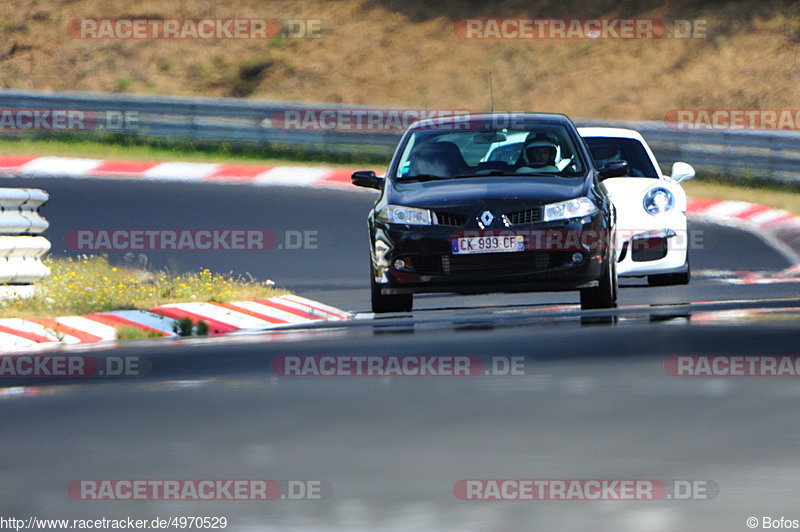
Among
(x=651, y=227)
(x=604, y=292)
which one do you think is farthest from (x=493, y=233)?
(x=651, y=227)

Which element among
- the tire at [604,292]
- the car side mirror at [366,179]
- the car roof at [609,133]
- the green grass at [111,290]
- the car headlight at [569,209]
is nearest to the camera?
the car headlight at [569,209]

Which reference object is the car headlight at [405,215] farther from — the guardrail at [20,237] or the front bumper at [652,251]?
the guardrail at [20,237]

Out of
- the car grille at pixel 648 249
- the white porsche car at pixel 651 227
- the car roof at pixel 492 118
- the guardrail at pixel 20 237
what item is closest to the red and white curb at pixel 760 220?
the white porsche car at pixel 651 227

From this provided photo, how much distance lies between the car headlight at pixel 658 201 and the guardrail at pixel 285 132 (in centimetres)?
863

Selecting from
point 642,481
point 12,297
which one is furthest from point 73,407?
point 12,297

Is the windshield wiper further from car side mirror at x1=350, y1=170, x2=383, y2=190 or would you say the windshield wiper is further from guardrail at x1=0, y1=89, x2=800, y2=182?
guardrail at x1=0, y1=89, x2=800, y2=182

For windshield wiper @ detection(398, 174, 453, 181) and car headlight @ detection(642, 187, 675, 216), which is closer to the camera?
windshield wiper @ detection(398, 174, 453, 181)

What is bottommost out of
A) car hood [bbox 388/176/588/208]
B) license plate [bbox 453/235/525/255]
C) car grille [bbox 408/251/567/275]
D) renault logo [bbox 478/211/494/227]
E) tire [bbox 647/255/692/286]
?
tire [bbox 647/255/692/286]

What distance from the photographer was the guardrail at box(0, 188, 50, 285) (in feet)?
35.9

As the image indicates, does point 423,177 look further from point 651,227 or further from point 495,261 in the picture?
point 651,227

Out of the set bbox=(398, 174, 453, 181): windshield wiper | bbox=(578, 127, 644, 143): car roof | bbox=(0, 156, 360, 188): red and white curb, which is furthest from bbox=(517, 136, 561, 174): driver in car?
bbox=(0, 156, 360, 188): red and white curb

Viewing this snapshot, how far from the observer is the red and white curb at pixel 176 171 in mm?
20078

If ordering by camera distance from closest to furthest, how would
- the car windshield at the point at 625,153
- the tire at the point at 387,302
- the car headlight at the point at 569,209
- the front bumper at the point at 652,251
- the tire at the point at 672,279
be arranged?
the car headlight at the point at 569,209 < the tire at the point at 387,302 < the front bumper at the point at 652,251 < the tire at the point at 672,279 < the car windshield at the point at 625,153

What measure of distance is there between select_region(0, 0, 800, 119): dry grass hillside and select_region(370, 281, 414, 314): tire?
18781 mm
